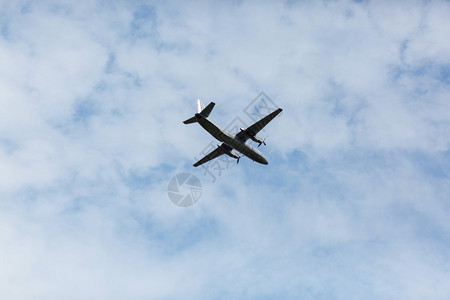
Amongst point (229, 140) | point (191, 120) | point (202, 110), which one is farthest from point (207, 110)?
point (229, 140)

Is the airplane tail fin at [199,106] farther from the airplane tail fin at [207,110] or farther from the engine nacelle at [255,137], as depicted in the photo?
the engine nacelle at [255,137]

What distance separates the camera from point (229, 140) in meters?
67.1

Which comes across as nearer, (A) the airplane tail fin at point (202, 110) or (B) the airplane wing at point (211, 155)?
(A) the airplane tail fin at point (202, 110)

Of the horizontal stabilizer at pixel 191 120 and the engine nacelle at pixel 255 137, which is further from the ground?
the horizontal stabilizer at pixel 191 120

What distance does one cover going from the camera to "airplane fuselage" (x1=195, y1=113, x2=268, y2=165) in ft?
210

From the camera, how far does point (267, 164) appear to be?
73.4 meters

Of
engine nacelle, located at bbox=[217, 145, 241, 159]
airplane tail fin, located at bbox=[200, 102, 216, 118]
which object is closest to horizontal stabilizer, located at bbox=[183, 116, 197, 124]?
airplane tail fin, located at bbox=[200, 102, 216, 118]

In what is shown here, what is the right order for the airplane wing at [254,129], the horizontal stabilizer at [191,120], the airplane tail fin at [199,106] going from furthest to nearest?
1. the airplane wing at [254,129]
2. the airplane tail fin at [199,106]
3. the horizontal stabilizer at [191,120]

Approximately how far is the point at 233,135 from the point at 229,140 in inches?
41.1

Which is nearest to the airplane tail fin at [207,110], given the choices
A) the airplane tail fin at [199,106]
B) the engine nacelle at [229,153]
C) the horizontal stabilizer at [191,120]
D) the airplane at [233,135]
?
the airplane at [233,135]

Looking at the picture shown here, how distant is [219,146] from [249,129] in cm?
832

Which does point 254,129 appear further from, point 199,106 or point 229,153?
point 199,106

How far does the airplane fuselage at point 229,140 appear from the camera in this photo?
210 feet

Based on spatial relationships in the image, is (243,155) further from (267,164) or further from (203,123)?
(203,123)
